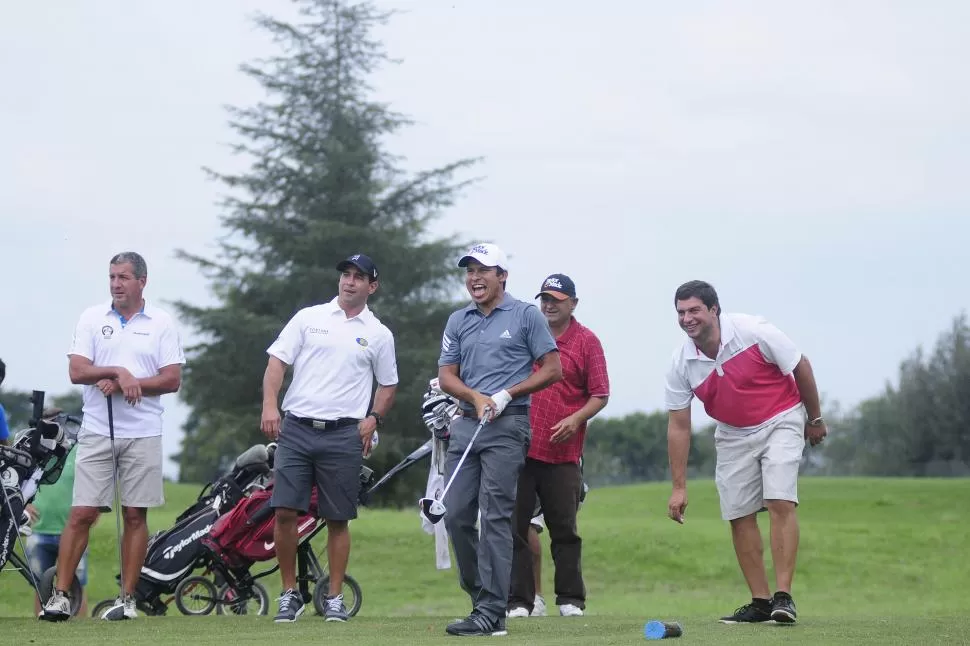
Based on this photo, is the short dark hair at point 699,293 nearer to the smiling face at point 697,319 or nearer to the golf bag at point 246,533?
the smiling face at point 697,319

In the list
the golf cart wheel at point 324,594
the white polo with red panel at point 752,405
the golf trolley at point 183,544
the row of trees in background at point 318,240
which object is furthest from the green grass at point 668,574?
the row of trees in background at point 318,240

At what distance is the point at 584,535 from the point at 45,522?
1056 centimetres

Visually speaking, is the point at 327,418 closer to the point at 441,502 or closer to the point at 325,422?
the point at 325,422

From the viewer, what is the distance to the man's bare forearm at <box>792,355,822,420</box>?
8500 mm

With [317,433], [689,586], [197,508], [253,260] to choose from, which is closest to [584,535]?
[689,586]

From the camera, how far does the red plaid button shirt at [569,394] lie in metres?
9.72

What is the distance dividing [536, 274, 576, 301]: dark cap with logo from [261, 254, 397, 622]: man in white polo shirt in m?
1.16

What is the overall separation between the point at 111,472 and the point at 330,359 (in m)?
1.57

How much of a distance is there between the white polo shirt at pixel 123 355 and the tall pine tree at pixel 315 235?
92.1ft

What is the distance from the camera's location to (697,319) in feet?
27.7

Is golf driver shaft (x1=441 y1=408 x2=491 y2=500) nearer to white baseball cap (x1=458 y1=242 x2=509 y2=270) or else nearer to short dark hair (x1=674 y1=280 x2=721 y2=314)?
Answer: white baseball cap (x1=458 y1=242 x2=509 y2=270)

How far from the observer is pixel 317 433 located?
916 cm

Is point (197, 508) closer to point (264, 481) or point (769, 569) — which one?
point (264, 481)

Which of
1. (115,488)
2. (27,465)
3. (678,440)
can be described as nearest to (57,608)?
(115,488)
